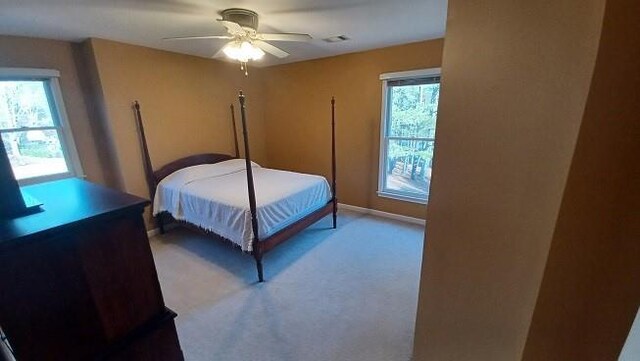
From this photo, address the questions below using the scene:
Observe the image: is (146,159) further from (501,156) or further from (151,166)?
(501,156)

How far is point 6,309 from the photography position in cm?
71

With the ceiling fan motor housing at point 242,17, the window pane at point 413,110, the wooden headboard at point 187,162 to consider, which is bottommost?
the wooden headboard at point 187,162

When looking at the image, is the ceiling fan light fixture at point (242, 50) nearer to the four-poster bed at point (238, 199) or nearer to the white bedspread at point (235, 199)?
the four-poster bed at point (238, 199)

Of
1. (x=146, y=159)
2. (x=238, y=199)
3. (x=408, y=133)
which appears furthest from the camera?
(x=408, y=133)

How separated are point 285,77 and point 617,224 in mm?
4265

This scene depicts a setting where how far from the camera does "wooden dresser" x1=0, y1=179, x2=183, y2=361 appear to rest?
28.6 inches

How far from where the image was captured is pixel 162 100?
3238mm

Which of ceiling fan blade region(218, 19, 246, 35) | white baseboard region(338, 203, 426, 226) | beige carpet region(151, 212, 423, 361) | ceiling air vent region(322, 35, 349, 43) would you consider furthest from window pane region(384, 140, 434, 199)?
ceiling fan blade region(218, 19, 246, 35)

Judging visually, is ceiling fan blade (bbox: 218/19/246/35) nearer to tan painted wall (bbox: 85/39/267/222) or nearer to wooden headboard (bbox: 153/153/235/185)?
tan painted wall (bbox: 85/39/267/222)

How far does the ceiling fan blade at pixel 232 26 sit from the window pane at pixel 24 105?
89.0 inches

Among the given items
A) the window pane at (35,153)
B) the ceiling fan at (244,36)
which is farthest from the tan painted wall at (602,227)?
the window pane at (35,153)

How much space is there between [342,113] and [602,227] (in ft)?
11.2

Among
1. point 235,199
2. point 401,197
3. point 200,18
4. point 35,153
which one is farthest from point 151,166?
point 401,197

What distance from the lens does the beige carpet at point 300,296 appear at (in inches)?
67.4
